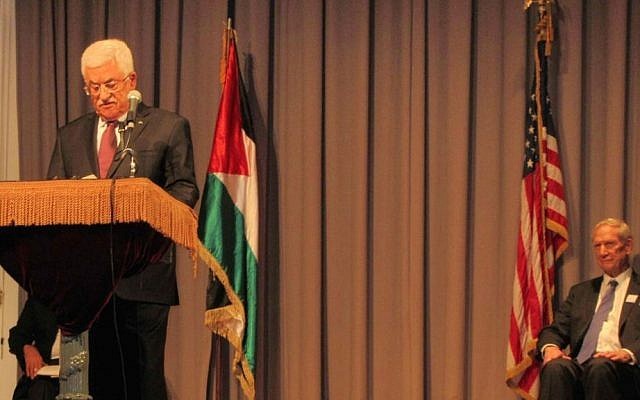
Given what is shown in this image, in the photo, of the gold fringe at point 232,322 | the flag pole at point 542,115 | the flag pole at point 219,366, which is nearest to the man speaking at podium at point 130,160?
the gold fringe at point 232,322

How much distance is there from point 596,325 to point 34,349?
286 cm

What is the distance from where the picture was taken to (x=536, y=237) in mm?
5594

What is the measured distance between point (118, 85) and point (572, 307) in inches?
112

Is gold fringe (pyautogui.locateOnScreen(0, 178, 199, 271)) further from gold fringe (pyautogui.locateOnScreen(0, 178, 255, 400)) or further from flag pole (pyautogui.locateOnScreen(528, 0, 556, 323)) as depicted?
flag pole (pyautogui.locateOnScreen(528, 0, 556, 323))


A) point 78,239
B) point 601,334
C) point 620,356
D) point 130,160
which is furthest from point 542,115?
point 78,239

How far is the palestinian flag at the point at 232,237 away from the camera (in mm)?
5570

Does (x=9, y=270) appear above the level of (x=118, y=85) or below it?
below

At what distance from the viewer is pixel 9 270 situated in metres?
3.03

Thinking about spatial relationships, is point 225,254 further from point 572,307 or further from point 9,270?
point 9,270

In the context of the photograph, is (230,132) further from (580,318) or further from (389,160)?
(580,318)

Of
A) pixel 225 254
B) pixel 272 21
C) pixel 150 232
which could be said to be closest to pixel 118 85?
pixel 150 232

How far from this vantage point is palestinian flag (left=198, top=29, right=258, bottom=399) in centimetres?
557

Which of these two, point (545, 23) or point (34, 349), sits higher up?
point (545, 23)

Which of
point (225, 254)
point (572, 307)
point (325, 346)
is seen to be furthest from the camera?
point (325, 346)
